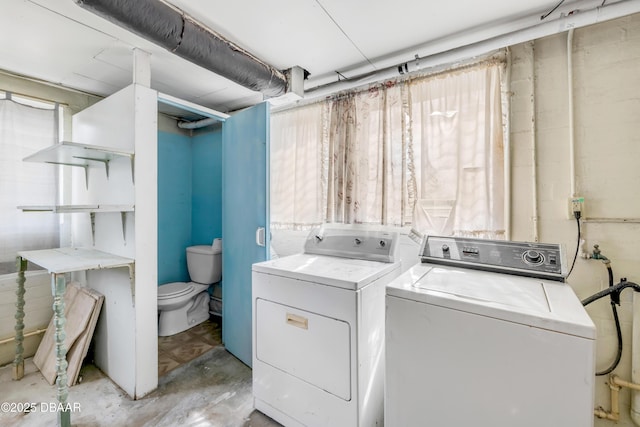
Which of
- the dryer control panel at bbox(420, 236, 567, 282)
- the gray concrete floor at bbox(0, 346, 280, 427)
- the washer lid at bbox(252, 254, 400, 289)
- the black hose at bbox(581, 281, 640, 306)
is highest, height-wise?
the dryer control panel at bbox(420, 236, 567, 282)

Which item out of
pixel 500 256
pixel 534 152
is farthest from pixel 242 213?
pixel 534 152

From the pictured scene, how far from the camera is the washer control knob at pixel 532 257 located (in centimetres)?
142

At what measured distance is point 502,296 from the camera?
3.69ft

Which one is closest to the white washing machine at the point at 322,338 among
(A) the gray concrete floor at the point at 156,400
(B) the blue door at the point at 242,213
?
(A) the gray concrete floor at the point at 156,400

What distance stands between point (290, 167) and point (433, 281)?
184 centimetres

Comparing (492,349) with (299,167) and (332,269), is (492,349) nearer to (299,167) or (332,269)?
(332,269)

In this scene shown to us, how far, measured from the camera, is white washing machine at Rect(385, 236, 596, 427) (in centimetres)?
92

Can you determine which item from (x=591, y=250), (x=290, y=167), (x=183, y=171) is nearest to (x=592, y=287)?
(x=591, y=250)

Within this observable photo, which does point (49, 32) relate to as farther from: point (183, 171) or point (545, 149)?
point (545, 149)

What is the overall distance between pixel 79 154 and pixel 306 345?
80.9 inches

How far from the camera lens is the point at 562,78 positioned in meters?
1.67

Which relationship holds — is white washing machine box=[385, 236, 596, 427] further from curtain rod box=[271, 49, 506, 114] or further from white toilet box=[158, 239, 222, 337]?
white toilet box=[158, 239, 222, 337]

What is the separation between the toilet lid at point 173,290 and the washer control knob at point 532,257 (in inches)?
117

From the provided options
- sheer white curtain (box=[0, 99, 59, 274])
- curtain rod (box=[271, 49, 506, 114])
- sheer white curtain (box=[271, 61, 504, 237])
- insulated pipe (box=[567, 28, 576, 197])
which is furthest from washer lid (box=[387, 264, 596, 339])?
sheer white curtain (box=[0, 99, 59, 274])
